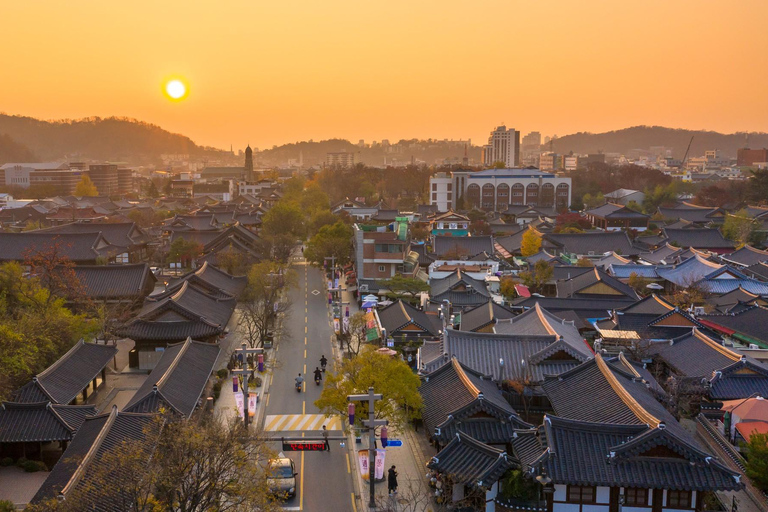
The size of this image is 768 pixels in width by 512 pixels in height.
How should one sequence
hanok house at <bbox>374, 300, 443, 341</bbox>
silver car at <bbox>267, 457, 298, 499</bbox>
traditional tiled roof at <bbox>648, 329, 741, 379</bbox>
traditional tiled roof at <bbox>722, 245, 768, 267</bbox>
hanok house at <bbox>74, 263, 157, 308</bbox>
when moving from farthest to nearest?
traditional tiled roof at <bbox>722, 245, 768, 267</bbox>
hanok house at <bbox>74, 263, 157, 308</bbox>
hanok house at <bbox>374, 300, 443, 341</bbox>
traditional tiled roof at <bbox>648, 329, 741, 379</bbox>
silver car at <bbox>267, 457, 298, 499</bbox>

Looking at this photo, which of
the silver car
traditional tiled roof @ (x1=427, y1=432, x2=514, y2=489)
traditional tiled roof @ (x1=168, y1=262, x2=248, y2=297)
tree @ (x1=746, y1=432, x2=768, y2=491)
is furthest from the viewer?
traditional tiled roof @ (x1=168, y1=262, x2=248, y2=297)

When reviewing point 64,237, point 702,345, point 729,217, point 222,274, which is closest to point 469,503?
point 702,345

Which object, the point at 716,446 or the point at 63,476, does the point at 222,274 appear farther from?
the point at 716,446

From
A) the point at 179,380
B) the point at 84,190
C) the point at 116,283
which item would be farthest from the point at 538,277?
the point at 84,190

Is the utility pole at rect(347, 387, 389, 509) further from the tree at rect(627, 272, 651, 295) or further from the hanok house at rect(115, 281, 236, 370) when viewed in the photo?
the tree at rect(627, 272, 651, 295)

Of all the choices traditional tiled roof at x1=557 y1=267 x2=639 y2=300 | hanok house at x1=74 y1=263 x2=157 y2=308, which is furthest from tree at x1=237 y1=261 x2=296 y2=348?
traditional tiled roof at x1=557 y1=267 x2=639 y2=300

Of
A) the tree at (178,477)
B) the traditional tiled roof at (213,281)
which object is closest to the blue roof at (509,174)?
the traditional tiled roof at (213,281)

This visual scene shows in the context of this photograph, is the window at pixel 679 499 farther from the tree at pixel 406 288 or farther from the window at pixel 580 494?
the tree at pixel 406 288

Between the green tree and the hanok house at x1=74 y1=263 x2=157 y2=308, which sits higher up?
the green tree
